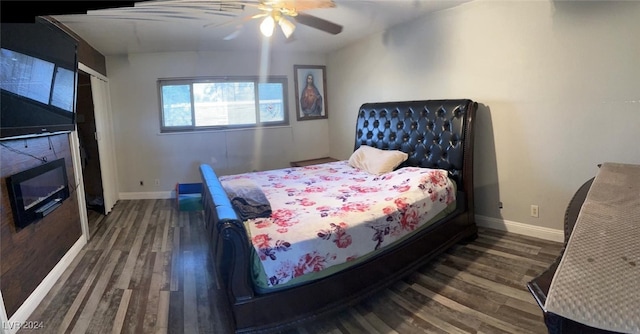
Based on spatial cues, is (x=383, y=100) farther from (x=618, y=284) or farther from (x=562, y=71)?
(x=618, y=284)

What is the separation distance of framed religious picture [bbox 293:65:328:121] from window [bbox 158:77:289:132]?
24 centimetres

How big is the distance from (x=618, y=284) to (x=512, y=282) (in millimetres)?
1810

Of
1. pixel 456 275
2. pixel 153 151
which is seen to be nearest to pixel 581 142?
pixel 456 275

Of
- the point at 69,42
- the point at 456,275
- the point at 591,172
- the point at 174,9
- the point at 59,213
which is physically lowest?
the point at 456,275

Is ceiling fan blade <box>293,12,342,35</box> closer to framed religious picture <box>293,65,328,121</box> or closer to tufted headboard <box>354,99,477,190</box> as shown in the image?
tufted headboard <box>354,99,477,190</box>

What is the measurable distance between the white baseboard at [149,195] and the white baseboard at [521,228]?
446 centimetres

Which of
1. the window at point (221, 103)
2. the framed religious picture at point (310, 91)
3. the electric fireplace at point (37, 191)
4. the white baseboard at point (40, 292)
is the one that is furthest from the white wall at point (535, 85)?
the white baseboard at point (40, 292)

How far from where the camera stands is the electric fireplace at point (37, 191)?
212cm

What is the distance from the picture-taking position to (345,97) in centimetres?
506

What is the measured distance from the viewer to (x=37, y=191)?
2430 mm

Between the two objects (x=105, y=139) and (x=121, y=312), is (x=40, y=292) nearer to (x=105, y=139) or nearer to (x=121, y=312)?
(x=121, y=312)

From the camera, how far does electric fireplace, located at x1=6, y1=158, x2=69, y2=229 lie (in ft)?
6.95

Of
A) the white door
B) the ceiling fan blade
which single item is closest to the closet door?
the white door

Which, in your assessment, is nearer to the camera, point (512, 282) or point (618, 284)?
point (618, 284)
